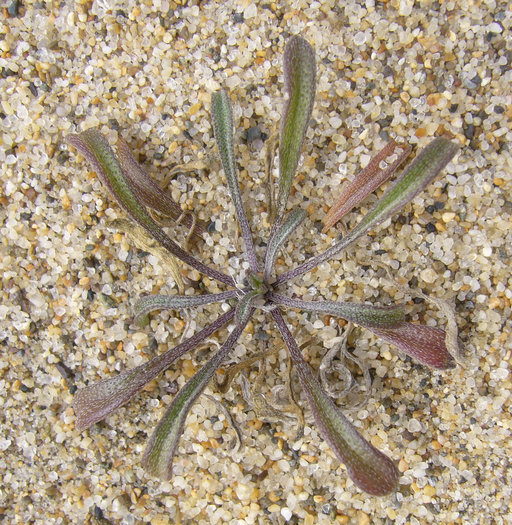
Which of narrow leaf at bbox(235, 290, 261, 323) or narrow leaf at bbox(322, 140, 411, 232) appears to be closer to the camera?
narrow leaf at bbox(235, 290, 261, 323)

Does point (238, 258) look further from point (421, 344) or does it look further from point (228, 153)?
point (421, 344)

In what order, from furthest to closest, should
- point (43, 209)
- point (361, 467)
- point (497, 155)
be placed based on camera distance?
point (43, 209) → point (497, 155) → point (361, 467)

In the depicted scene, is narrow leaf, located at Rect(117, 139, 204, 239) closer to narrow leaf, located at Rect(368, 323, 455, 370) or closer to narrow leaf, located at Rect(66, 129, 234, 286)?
narrow leaf, located at Rect(66, 129, 234, 286)

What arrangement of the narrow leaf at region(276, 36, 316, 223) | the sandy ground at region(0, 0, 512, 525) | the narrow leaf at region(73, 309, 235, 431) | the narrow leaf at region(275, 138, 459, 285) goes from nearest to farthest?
1. the narrow leaf at region(275, 138, 459, 285)
2. the narrow leaf at region(276, 36, 316, 223)
3. the narrow leaf at region(73, 309, 235, 431)
4. the sandy ground at region(0, 0, 512, 525)

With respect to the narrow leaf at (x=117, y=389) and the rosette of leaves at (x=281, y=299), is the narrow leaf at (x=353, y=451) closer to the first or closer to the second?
the rosette of leaves at (x=281, y=299)

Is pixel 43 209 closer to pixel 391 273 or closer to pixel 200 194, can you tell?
pixel 200 194

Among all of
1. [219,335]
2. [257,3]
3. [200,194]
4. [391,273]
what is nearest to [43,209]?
[200,194]

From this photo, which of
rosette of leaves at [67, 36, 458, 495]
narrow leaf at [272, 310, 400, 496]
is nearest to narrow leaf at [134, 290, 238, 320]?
rosette of leaves at [67, 36, 458, 495]
